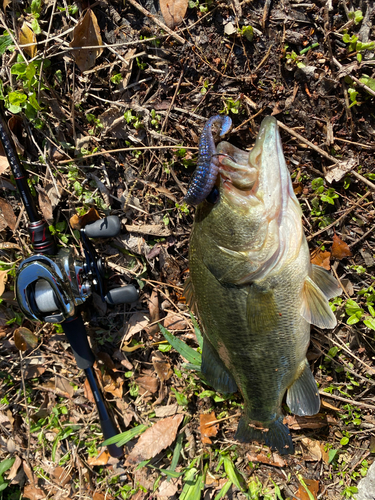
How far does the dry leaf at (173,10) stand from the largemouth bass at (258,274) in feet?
3.71

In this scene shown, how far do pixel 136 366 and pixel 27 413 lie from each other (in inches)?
58.9

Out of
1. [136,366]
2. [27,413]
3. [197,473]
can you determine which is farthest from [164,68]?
[27,413]

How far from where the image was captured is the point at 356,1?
2.16m

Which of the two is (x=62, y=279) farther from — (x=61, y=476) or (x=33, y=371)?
(x=61, y=476)

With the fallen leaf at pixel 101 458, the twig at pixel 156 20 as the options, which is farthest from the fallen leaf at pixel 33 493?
the twig at pixel 156 20

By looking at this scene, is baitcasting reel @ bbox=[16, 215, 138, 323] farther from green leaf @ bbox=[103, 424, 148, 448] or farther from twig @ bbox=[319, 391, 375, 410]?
twig @ bbox=[319, 391, 375, 410]

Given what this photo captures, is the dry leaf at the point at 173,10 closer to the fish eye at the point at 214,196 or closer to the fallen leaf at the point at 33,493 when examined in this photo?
the fish eye at the point at 214,196

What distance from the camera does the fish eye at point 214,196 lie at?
1.91 metres

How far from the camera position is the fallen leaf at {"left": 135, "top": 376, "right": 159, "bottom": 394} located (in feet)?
10.4

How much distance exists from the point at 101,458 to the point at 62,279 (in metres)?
2.24

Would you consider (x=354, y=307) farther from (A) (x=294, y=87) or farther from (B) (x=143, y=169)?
(B) (x=143, y=169)

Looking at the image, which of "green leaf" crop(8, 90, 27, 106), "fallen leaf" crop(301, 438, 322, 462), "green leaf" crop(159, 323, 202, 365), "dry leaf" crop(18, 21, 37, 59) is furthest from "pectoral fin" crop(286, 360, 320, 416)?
"dry leaf" crop(18, 21, 37, 59)

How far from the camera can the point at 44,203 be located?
9.93 ft

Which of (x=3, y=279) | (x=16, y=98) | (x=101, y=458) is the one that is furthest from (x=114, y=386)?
(x=16, y=98)
